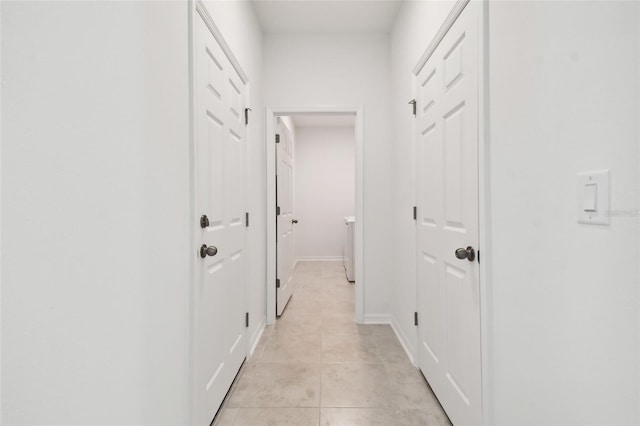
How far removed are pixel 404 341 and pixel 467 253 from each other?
4.64ft

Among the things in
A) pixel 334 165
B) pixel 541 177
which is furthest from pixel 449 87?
pixel 334 165

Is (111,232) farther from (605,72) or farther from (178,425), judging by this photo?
(605,72)

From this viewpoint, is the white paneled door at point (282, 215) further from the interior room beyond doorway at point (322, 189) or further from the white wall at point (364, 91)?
the interior room beyond doorway at point (322, 189)

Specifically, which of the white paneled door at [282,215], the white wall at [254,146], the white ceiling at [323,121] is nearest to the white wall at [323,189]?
the white ceiling at [323,121]

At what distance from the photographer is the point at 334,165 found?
649cm

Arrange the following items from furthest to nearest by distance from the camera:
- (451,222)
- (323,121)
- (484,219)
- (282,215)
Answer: (323,121) < (282,215) < (451,222) < (484,219)

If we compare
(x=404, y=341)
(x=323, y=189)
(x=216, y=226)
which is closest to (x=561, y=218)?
(x=216, y=226)

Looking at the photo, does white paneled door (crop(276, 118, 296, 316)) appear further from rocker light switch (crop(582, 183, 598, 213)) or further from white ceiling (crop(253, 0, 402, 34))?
rocker light switch (crop(582, 183, 598, 213))

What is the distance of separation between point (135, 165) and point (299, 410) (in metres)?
1.51

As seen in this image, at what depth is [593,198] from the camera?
0.72 m

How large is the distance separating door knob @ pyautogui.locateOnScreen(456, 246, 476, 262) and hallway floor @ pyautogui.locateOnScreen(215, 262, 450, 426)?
35.9 inches

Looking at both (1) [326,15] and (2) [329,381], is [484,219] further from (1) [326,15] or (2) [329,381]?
(1) [326,15]

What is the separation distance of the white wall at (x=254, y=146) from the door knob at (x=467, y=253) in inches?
58.9

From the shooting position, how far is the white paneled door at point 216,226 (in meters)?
1.44
